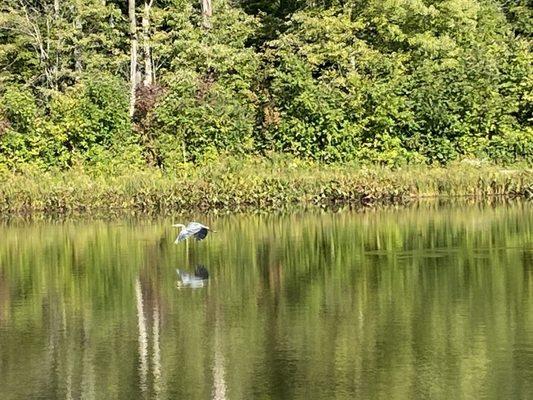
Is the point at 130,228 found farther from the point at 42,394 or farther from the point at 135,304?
the point at 42,394

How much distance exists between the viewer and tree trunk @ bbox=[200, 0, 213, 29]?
36406 mm

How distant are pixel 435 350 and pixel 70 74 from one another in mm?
25613

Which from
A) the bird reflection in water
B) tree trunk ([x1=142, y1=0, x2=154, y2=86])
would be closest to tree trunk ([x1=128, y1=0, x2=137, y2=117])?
tree trunk ([x1=142, y1=0, x2=154, y2=86])

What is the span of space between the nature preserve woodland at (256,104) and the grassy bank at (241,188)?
0.16ft

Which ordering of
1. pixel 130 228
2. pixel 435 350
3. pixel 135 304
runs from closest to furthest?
pixel 435 350
pixel 135 304
pixel 130 228

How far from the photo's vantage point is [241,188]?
2869 centimetres

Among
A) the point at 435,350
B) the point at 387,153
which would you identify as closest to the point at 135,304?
the point at 435,350

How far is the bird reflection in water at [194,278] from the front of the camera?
16.2m

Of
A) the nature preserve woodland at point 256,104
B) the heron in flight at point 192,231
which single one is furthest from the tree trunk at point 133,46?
the heron in flight at point 192,231

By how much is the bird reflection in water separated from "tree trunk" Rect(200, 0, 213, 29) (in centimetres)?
1932

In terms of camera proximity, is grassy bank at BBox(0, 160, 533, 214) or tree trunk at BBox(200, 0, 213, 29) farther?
tree trunk at BBox(200, 0, 213, 29)

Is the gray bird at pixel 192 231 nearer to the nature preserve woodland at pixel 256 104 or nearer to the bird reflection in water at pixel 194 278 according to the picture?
the bird reflection in water at pixel 194 278

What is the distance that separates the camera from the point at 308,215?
25.8 m

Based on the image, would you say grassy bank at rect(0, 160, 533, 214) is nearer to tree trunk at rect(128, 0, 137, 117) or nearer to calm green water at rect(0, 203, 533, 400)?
calm green water at rect(0, 203, 533, 400)
